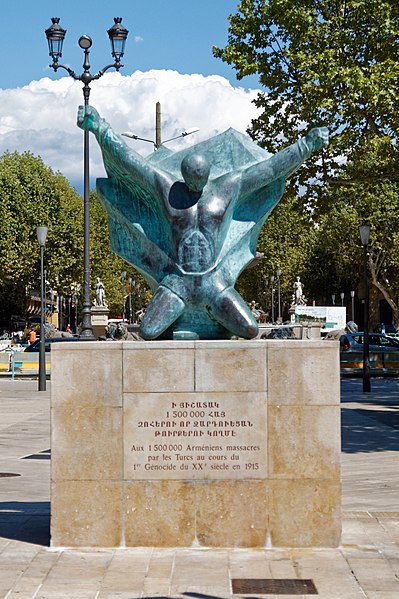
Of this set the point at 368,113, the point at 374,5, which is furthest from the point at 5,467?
the point at 374,5

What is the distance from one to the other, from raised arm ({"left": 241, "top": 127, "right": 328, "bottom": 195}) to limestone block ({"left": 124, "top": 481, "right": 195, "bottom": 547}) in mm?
2716

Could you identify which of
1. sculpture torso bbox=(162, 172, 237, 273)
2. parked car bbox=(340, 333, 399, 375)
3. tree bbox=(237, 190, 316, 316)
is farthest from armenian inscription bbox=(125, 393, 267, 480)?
tree bbox=(237, 190, 316, 316)

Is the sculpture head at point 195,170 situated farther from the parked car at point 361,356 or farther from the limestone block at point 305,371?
the parked car at point 361,356

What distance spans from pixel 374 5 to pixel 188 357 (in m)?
17.6

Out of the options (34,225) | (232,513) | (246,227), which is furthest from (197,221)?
(34,225)

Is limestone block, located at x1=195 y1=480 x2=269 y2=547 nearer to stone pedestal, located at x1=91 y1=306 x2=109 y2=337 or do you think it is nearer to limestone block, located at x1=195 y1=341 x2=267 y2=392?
limestone block, located at x1=195 y1=341 x2=267 y2=392

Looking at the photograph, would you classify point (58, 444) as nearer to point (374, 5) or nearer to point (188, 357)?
point (188, 357)

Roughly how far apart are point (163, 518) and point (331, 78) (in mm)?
15730

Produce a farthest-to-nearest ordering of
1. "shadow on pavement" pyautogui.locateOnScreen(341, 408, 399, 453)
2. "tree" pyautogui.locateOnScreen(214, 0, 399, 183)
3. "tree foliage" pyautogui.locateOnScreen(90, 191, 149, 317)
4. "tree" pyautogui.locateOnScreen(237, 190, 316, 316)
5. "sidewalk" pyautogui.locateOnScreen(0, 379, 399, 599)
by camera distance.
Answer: "tree" pyautogui.locateOnScreen(237, 190, 316, 316) < "tree foliage" pyautogui.locateOnScreen(90, 191, 149, 317) < "tree" pyautogui.locateOnScreen(214, 0, 399, 183) < "shadow on pavement" pyautogui.locateOnScreen(341, 408, 399, 453) < "sidewalk" pyautogui.locateOnScreen(0, 379, 399, 599)

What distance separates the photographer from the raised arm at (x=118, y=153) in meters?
9.25

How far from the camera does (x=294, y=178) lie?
1012 inches

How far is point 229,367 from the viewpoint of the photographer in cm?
852

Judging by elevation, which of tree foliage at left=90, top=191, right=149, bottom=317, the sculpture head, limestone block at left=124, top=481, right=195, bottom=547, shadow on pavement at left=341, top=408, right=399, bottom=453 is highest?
tree foliage at left=90, top=191, right=149, bottom=317

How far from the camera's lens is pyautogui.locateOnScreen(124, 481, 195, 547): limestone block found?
844 cm
